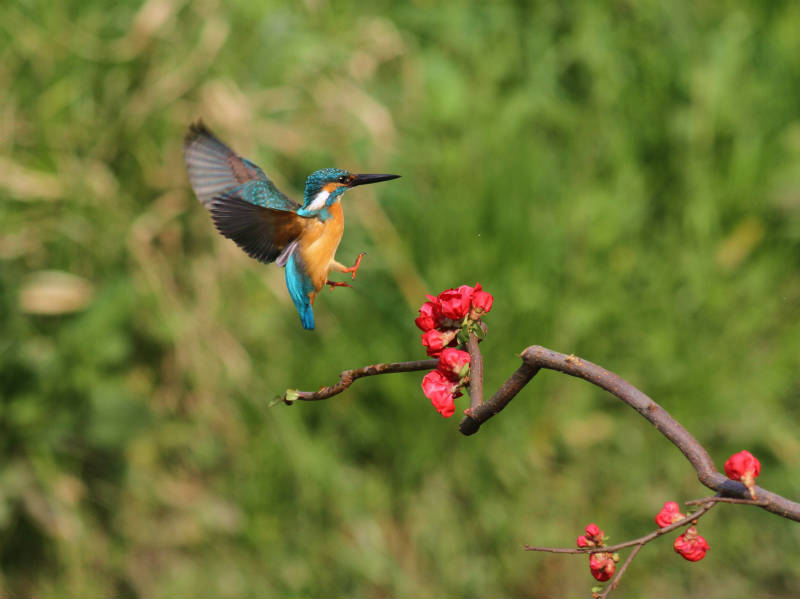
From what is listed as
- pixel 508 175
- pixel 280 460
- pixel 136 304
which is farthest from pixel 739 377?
pixel 136 304

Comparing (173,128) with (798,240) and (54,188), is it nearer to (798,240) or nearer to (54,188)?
(54,188)

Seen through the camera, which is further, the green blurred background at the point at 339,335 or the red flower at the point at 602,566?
the green blurred background at the point at 339,335

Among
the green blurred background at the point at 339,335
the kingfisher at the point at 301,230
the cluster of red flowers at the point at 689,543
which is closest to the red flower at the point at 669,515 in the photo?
the cluster of red flowers at the point at 689,543

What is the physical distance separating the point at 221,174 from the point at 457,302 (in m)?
0.44

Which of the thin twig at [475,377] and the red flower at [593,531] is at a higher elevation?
the thin twig at [475,377]

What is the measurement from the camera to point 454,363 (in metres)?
0.84

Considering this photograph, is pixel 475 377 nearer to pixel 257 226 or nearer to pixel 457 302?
pixel 457 302

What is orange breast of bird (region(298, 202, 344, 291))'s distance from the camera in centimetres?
91

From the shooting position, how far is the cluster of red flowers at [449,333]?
0.84 metres

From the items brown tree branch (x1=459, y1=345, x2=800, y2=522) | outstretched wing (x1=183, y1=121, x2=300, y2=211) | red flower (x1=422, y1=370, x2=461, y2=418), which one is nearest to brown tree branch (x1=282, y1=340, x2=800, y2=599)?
brown tree branch (x1=459, y1=345, x2=800, y2=522)

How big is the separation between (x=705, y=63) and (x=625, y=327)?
124 centimetres

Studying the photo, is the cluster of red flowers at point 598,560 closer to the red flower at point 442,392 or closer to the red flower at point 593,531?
the red flower at point 593,531

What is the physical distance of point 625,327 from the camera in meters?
3.71

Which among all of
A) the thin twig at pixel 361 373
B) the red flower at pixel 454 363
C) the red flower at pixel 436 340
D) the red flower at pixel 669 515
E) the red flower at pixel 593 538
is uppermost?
the red flower at pixel 436 340
